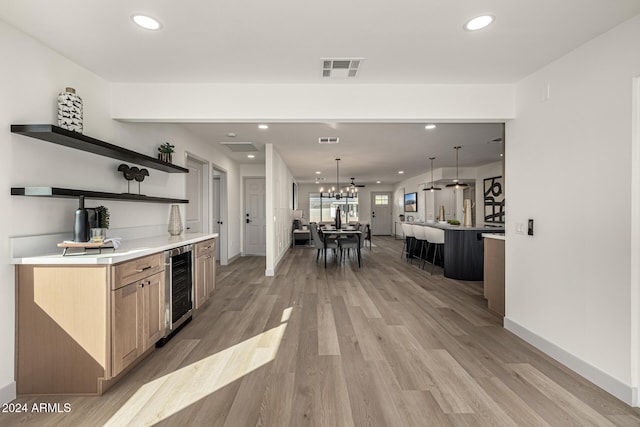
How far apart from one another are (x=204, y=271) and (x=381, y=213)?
11410 millimetres

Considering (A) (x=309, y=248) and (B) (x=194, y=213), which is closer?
(B) (x=194, y=213)

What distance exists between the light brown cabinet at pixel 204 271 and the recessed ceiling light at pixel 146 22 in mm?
2115

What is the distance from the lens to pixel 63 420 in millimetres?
1737

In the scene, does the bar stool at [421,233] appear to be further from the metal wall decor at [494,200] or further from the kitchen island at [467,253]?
the metal wall decor at [494,200]

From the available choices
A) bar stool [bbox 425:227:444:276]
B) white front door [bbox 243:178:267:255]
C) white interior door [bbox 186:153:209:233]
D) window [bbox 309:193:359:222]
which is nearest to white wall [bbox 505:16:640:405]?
bar stool [bbox 425:227:444:276]

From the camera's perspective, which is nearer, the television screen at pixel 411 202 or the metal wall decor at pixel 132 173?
the metal wall decor at pixel 132 173

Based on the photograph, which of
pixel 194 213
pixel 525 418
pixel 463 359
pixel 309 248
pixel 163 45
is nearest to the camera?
pixel 525 418

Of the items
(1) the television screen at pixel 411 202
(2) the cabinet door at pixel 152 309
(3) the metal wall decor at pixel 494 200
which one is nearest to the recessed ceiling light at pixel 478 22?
(2) the cabinet door at pixel 152 309

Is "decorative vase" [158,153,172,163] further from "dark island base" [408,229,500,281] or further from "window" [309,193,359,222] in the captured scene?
"window" [309,193,359,222]

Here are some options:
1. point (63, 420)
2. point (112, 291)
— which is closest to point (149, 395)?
point (63, 420)

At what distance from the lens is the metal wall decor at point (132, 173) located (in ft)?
9.67

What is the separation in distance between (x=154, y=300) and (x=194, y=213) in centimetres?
286

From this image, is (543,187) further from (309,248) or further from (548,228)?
(309,248)

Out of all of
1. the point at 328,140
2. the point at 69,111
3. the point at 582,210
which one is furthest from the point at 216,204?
the point at 582,210
